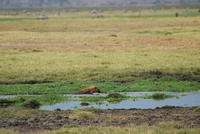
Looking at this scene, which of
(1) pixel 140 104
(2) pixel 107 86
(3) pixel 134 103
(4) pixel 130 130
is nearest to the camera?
(4) pixel 130 130

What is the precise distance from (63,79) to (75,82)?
1.29m

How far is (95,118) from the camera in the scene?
10.9 m

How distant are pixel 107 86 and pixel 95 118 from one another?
5274 millimetres

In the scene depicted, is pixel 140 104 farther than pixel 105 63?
No

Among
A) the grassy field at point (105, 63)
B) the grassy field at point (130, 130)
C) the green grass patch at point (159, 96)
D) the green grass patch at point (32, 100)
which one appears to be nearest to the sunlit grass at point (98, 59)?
the grassy field at point (105, 63)

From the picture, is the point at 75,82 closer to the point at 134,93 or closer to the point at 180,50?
the point at 134,93

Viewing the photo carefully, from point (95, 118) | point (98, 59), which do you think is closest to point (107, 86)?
point (95, 118)

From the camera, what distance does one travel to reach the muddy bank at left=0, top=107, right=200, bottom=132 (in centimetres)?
1008

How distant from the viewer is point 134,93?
15.2m

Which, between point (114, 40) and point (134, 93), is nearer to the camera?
point (134, 93)

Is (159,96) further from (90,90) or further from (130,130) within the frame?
(130,130)

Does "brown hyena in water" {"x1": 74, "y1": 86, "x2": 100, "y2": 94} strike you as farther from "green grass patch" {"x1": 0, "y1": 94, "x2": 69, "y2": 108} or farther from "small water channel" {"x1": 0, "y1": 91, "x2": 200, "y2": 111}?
"green grass patch" {"x1": 0, "y1": 94, "x2": 69, "y2": 108}

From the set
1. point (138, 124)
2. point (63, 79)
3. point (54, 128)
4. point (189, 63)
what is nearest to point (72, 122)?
point (54, 128)

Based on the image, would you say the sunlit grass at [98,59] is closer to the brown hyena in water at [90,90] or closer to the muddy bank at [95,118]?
the brown hyena in water at [90,90]
